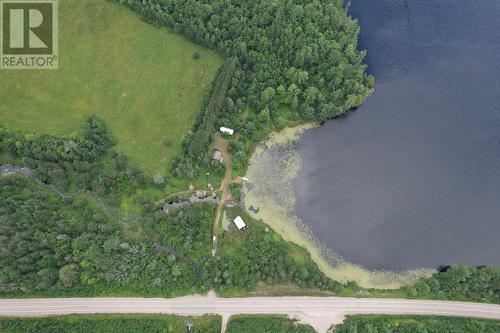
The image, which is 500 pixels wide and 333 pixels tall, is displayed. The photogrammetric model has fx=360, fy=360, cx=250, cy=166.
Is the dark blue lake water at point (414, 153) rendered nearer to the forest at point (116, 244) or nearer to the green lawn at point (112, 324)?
the forest at point (116, 244)

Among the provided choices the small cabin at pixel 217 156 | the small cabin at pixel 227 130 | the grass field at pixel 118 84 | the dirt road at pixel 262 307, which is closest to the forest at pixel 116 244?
the dirt road at pixel 262 307

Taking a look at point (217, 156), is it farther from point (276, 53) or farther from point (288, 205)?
point (276, 53)

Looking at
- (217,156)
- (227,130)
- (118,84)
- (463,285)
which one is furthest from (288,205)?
(118,84)

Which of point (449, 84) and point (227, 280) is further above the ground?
point (449, 84)

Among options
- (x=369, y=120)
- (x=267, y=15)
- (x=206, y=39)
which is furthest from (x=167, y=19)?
(x=369, y=120)

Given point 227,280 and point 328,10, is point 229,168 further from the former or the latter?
point 328,10

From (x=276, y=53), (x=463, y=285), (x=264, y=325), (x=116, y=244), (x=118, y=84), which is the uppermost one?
(x=276, y=53)
